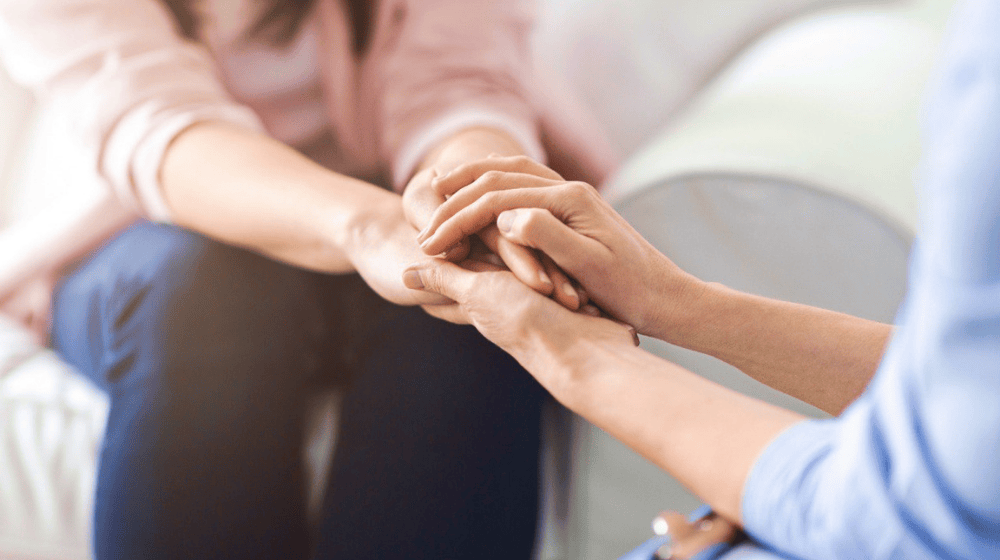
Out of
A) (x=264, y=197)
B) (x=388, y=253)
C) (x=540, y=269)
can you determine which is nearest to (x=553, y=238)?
(x=540, y=269)

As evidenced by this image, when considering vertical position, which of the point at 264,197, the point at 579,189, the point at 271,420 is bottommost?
the point at 271,420

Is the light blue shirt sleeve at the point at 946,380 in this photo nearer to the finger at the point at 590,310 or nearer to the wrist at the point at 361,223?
the finger at the point at 590,310

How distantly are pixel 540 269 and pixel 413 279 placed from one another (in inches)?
2.9

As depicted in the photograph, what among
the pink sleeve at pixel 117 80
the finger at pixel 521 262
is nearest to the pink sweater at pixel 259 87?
the pink sleeve at pixel 117 80

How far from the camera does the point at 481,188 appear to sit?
0.39 meters

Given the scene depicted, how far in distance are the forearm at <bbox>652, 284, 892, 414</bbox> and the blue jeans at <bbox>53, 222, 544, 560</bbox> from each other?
16 centimetres

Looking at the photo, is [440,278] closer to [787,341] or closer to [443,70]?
[787,341]

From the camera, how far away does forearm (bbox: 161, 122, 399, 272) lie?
467 mm

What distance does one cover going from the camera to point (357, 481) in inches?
18.1

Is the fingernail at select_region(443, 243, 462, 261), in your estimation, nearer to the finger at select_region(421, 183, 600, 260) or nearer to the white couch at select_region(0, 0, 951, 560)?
the finger at select_region(421, 183, 600, 260)

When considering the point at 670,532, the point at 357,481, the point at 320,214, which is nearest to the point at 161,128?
the point at 320,214

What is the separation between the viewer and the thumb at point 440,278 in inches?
14.6

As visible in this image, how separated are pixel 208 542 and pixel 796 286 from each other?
426mm

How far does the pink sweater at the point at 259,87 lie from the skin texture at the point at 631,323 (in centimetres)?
22
